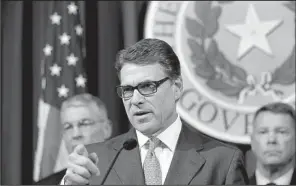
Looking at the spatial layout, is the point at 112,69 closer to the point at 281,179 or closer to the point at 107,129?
the point at 107,129

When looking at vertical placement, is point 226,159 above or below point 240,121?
above

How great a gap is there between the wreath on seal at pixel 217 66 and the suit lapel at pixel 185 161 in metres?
2.48

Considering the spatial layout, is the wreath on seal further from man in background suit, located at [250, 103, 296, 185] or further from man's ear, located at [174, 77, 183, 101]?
man's ear, located at [174, 77, 183, 101]

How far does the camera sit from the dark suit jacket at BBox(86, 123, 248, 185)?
5.54 ft

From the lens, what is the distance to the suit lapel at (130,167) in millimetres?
1696

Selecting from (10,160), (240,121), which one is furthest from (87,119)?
(240,121)

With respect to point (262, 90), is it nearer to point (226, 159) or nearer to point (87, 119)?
point (87, 119)

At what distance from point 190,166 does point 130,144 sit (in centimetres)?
19

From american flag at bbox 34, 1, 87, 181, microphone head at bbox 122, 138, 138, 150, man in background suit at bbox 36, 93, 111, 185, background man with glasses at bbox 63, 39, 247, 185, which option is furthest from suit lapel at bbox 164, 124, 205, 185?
american flag at bbox 34, 1, 87, 181

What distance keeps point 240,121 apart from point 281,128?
3.14ft

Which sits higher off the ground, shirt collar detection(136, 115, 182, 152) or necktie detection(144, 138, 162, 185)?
shirt collar detection(136, 115, 182, 152)

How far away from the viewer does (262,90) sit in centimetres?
425

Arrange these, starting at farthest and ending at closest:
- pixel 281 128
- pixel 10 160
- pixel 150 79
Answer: pixel 10 160, pixel 281 128, pixel 150 79

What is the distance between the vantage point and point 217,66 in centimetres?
434
